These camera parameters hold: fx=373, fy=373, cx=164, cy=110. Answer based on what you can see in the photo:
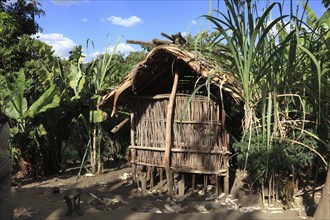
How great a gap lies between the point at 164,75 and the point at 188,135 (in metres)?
1.30

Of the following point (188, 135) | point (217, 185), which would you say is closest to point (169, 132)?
point (188, 135)

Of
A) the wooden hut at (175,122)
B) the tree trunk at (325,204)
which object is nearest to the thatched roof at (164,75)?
the wooden hut at (175,122)

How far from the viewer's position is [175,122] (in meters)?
6.10

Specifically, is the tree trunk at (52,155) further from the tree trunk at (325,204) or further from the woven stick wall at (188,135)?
the tree trunk at (325,204)

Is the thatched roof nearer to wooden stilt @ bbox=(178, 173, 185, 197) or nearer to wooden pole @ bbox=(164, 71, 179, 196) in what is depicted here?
wooden pole @ bbox=(164, 71, 179, 196)

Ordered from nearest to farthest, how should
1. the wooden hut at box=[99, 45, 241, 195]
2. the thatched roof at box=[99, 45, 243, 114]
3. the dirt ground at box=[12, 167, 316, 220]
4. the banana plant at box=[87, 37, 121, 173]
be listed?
1. the dirt ground at box=[12, 167, 316, 220]
2. the thatched roof at box=[99, 45, 243, 114]
3. the wooden hut at box=[99, 45, 241, 195]
4. the banana plant at box=[87, 37, 121, 173]

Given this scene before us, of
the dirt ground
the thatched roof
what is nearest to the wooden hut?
the thatched roof

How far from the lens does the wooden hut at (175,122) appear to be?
5.77 metres

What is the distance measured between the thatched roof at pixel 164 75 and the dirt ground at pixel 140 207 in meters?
1.51

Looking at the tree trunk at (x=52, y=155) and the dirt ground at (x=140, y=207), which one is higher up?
the tree trunk at (x=52, y=155)

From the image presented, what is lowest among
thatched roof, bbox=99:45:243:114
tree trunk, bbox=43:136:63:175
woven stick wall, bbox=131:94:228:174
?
tree trunk, bbox=43:136:63:175

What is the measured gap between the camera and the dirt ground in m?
Result: 4.57

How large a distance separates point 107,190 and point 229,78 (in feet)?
10.6

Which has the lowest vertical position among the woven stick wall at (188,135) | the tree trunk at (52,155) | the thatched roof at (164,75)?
the tree trunk at (52,155)
